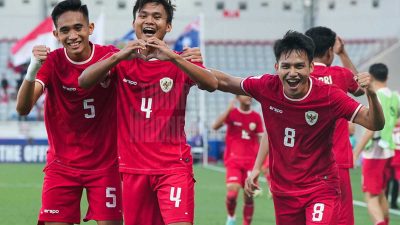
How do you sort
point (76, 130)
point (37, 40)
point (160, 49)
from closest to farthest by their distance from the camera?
point (160, 49)
point (76, 130)
point (37, 40)

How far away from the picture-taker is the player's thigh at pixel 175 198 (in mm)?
6926

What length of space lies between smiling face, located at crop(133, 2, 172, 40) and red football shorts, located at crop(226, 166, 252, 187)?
22.7 ft

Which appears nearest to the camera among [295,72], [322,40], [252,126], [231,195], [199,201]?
[295,72]

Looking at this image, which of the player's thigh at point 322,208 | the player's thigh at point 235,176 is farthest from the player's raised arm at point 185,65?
the player's thigh at point 235,176

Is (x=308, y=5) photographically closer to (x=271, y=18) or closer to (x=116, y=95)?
(x=271, y=18)

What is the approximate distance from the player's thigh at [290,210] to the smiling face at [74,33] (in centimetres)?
200

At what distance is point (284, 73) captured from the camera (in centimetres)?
719

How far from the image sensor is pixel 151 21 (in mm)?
6965

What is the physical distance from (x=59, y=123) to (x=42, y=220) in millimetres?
825

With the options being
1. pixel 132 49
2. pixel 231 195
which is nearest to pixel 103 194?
pixel 132 49

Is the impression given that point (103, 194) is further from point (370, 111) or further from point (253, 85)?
point (370, 111)

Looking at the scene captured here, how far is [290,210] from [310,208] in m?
0.20

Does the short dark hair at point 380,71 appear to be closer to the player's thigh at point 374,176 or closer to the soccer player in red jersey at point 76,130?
the player's thigh at point 374,176

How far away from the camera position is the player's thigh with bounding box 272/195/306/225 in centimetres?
739
